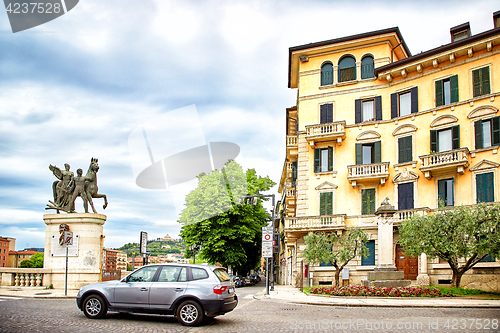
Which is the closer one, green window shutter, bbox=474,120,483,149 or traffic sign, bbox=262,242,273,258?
traffic sign, bbox=262,242,273,258

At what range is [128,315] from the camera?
12.0 metres

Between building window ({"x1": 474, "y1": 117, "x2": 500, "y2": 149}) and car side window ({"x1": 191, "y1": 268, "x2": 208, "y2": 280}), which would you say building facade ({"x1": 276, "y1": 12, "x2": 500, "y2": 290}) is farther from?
car side window ({"x1": 191, "y1": 268, "x2": 208, "y2": 280})

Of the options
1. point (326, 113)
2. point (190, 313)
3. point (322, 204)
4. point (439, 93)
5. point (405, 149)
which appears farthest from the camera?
point (326, 113)

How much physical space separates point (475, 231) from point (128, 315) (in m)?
17.4

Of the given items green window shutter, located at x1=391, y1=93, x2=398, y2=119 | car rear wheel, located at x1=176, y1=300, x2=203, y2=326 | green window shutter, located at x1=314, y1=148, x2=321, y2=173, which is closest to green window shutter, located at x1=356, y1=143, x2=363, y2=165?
green window shutter, located at x1=314, y1=148, x2=321, y2=173

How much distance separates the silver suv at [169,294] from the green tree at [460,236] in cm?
1464

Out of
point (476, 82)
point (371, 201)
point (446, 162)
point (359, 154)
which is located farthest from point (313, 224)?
point (476, 82)

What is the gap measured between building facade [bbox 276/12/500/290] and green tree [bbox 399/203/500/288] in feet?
18.0

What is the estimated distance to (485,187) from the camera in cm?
2695

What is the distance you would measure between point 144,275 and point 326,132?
80.1 feet

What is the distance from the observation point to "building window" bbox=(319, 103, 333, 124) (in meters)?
34.3

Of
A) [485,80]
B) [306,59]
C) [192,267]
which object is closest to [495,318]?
[192,267]

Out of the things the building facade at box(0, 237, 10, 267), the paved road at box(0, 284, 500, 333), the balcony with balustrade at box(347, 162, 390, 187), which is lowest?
the building facade at box(0, 237, 10, 267)

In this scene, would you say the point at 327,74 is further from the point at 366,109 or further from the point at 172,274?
the point at 172,274
